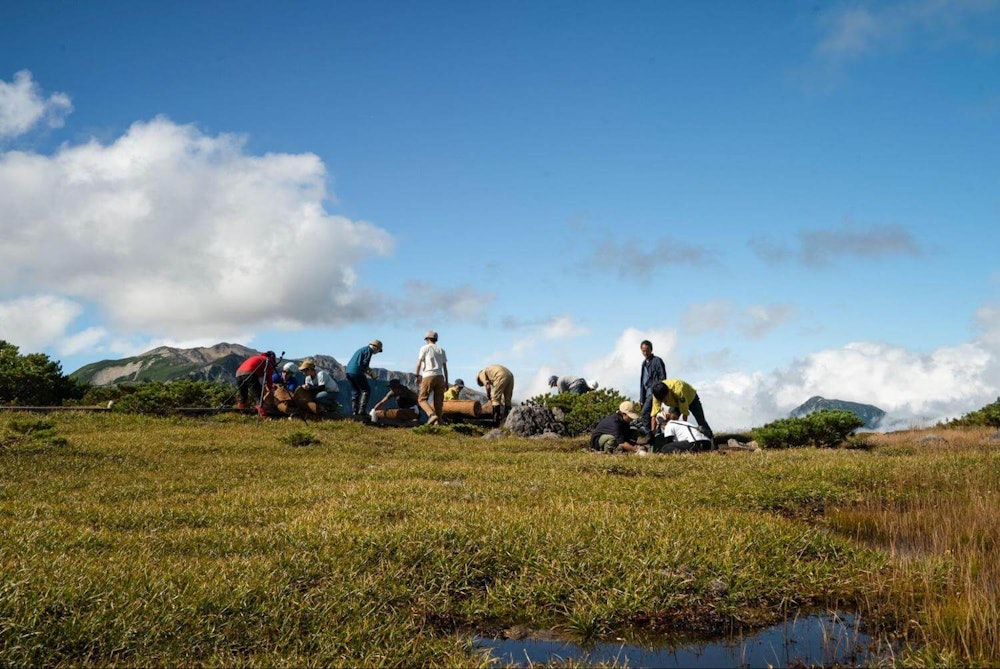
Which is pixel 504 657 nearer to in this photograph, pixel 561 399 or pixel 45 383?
pixel 561 399

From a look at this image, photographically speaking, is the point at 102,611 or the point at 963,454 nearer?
the point at 102,611

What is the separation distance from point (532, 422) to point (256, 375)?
9.66m

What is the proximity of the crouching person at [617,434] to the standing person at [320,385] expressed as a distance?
10192 millimetres

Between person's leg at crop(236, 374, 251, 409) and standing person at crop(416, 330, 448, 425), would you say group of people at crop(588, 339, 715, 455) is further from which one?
person's leg at crop(236, 374, 251, 409)

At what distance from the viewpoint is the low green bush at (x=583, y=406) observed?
2628 cm

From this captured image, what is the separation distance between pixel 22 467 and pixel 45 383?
24.7m

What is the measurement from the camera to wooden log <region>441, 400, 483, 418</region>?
1112 inches

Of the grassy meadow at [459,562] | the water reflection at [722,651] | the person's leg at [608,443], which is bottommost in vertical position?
the water reflection at [722,651]

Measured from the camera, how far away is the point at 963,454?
15.6 m

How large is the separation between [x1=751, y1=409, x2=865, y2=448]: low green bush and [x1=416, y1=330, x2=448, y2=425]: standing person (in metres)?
10.4

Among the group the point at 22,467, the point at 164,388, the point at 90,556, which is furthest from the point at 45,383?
the point at 90,556

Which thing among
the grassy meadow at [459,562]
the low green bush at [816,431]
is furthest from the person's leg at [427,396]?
the grassy meadow at [459,562]

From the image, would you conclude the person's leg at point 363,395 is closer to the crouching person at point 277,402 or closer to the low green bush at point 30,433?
the crouching person at point 277,402

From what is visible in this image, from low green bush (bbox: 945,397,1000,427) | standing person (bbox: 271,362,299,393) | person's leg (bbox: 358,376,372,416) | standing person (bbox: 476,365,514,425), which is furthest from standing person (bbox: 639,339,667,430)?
low green bush (bbox: 945,397,1000,427)
